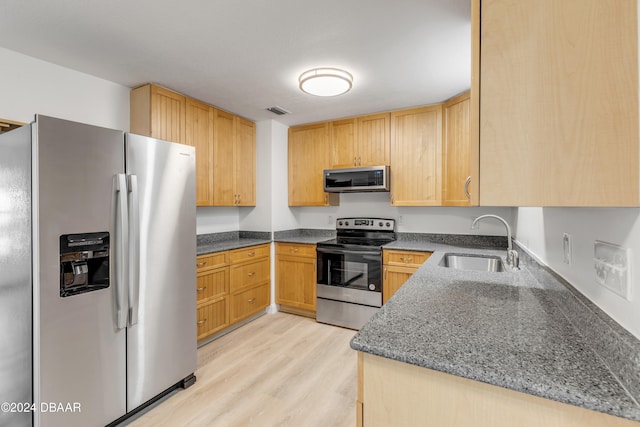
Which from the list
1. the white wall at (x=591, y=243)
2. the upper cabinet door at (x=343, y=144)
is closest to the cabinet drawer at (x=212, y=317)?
the upper cabinet door at (x=343, y=144)

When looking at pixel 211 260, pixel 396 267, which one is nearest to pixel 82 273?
pixel 211 260

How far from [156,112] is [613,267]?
3014mm

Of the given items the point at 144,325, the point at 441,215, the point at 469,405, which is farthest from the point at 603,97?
the point at 441,215

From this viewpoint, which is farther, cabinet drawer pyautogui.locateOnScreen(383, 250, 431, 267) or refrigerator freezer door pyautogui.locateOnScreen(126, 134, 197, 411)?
cabinet drawer pyautogui.locateOnScreen(383, 250, 431, 267)

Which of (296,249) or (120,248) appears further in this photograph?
(296,249)

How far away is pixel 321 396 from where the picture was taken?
204cm

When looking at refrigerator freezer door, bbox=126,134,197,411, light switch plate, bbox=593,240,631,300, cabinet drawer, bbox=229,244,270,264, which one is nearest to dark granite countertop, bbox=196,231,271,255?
cabinet drawer, bbox=229,244,270,264

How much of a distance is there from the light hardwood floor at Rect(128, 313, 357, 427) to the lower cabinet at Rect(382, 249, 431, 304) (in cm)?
65

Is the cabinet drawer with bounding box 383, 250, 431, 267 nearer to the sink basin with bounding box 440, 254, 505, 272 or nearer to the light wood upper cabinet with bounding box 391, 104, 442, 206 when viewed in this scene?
the sink basin with bounding box 440, 254, 505, 272

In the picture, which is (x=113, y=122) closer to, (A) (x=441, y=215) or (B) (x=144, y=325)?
(B) (x=144, y=325)

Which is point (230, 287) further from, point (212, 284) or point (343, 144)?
point (343, 144)

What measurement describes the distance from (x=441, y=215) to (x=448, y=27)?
2.08 m

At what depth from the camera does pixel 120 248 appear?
1681 millimetres

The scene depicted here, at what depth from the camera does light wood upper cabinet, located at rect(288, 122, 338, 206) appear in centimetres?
374
